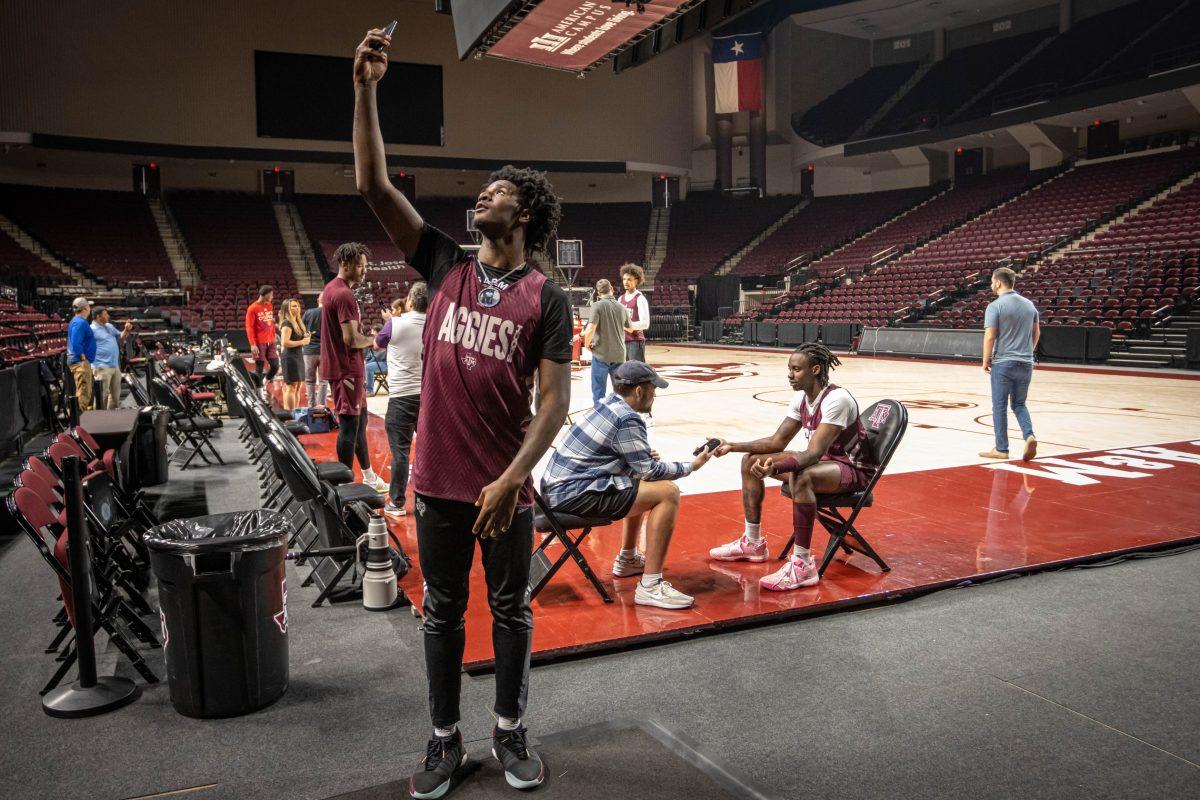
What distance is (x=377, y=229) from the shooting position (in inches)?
1241

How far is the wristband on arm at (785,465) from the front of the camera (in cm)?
383

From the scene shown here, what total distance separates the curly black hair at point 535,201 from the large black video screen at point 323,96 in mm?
25679

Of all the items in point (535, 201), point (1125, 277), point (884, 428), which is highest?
point (1125, 277)

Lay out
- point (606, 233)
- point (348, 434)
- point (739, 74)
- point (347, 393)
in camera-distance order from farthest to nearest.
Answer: point (606, 233)
point (739, 74)
point (348, 434)
point (347, 393)

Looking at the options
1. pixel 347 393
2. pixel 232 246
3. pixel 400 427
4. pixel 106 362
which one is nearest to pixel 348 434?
pixel 347 393

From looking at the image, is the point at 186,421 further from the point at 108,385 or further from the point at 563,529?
the point at 563,529

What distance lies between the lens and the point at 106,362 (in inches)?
396

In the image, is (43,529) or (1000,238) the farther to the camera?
(1000,238)

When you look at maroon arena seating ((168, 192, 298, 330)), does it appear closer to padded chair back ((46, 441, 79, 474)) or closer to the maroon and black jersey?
padded chair back ((46, 441, 79, 474))

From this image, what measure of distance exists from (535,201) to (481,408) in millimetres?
576

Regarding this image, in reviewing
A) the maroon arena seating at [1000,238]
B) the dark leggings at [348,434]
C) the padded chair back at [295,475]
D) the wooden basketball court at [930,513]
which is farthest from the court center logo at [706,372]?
the padded chair back at [295,475]

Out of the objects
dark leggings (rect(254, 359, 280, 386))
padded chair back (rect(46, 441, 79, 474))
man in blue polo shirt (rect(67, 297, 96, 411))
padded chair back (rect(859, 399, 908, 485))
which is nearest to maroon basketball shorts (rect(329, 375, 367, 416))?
padded chair back (rect(46, 441, 79, 474))

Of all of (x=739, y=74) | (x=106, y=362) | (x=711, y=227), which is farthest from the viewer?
(x=711, y=227)

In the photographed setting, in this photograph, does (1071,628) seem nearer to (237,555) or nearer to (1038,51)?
(237,555)
